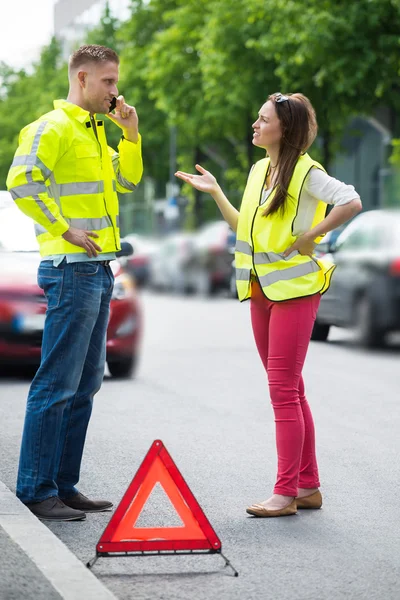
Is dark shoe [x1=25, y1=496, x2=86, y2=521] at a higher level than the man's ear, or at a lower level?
lower

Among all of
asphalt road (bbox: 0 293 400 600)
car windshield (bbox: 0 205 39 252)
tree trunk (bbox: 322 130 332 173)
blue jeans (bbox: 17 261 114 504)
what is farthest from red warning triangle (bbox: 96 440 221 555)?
tree trunk (bbox: 322 130 332 173)

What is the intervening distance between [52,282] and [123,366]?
5907 millimetres

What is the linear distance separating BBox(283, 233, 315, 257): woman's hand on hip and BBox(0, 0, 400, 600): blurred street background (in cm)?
115

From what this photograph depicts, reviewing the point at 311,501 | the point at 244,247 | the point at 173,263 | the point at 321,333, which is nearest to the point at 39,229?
the point at 244,247

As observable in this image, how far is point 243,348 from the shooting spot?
572 inches

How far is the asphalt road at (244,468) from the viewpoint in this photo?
455 centimetres

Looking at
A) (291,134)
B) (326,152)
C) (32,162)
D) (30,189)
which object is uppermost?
(326,152)

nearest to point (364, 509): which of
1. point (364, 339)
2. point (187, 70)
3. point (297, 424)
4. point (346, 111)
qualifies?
point (297, 424)

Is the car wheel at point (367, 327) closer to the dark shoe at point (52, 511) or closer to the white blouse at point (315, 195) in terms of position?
the white blouse at point (315, 195)

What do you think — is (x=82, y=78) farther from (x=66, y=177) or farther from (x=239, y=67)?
(x=239, y=67)

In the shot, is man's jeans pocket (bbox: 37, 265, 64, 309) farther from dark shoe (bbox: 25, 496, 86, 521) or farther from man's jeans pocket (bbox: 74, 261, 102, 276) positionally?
dark shoe (bbox: 25, 496, 86, 521)

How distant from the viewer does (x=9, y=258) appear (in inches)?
429

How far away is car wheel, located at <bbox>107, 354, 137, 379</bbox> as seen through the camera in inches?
436

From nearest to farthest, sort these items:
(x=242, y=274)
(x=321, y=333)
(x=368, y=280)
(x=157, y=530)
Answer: (x=157, y=530) → (x=242, y=274) → (x=368, y=280) → (x=321, y=333)
